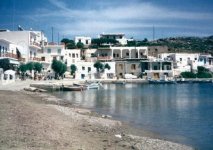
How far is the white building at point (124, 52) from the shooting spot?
347 feet

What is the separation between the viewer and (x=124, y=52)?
107 meters

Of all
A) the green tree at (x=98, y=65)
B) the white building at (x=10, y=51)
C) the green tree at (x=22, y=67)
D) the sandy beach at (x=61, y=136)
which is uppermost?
the white building at (x=10, y=51)

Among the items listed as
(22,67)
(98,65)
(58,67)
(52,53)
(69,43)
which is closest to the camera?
(22,67)

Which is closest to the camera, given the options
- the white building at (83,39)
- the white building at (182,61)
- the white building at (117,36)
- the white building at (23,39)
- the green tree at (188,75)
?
the white building at (23,39)

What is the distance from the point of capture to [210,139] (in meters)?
19.5

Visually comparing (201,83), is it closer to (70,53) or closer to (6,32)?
(70,53)

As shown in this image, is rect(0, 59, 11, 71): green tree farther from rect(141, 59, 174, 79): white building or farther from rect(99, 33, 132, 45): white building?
rect(99, 33, 132, 45): white building

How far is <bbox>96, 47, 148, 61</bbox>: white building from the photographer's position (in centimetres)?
10581

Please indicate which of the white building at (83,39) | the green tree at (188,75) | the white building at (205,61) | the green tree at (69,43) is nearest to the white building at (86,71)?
the green tree at (69,43)

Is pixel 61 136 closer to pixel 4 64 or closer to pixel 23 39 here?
pixel 4 64

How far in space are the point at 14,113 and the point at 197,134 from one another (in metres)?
10.8

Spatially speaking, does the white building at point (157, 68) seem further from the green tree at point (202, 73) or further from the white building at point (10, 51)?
the white building at point (10, 51)

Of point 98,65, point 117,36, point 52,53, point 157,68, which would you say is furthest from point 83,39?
point 52,53

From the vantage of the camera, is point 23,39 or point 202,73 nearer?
point 23,39
